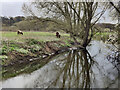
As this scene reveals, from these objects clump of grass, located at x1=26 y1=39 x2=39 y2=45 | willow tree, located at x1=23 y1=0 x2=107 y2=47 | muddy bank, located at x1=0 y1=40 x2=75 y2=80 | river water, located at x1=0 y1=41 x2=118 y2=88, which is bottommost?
river water, located at x1=0 y1=41 x2=118 y2=88

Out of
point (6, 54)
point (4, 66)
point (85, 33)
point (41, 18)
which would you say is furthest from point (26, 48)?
point (85, 33)

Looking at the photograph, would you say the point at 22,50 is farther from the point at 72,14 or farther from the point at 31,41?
the point at 72,14

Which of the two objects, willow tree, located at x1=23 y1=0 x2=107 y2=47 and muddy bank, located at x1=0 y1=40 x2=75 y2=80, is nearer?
muddy bank, located at x1=0 y1=40 x2=75 y2=80

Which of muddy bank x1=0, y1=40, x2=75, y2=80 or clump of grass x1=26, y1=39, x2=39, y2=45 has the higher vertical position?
clump of grass x1=26, y1=39, x2=39, y2=45

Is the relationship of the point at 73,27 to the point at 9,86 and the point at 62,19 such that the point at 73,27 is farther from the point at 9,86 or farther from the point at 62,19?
the point at 9,86

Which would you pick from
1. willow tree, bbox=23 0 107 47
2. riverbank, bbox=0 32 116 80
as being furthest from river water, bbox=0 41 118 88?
willow tree, bbox=23 0 107 47

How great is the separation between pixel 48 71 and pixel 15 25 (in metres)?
4.03

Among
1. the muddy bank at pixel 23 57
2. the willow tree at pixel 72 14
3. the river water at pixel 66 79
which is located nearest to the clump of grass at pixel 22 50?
the muddy bank at pixel 23 57

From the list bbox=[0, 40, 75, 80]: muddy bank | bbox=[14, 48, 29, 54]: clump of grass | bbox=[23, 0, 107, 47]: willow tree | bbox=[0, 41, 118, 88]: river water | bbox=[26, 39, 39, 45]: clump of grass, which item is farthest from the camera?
bbox=[23, 0, 107, 47]: willow tree

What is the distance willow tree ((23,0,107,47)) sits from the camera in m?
6.26

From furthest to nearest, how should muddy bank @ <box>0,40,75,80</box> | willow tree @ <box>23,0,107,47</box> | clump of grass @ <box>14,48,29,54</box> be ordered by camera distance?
willow tree @ <box>23,0,107,47</box>, clump of grass @ <box>14,48,29,54</box>, muddy bank @ <box>0,40,75,80</box>

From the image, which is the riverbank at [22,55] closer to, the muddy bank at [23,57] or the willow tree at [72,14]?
the muddy bank at [23,57]

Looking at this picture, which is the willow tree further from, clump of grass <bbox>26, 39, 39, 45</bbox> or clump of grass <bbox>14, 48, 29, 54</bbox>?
clump of grass <bbox>14, 48, 29, 54</bbox>

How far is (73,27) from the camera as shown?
6.96 m
